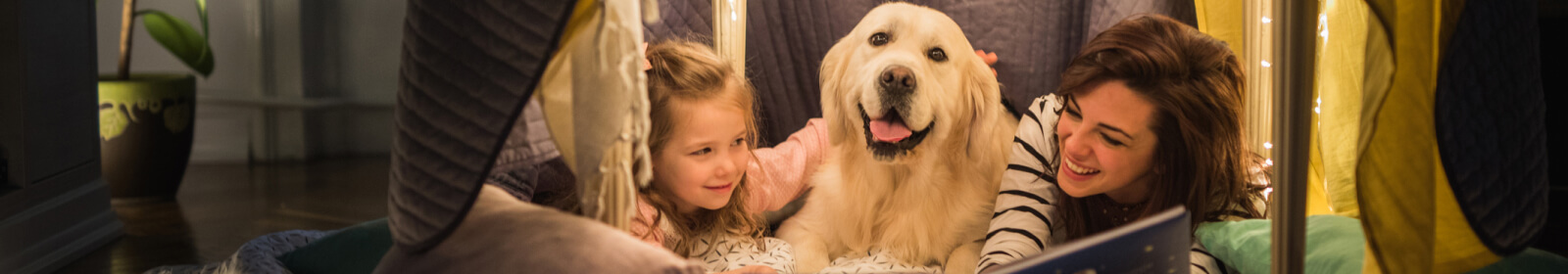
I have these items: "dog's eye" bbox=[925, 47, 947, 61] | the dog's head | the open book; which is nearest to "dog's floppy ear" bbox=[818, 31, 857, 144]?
the dog's head

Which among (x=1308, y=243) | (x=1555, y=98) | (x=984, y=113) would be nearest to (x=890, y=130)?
(x=984, y=113)

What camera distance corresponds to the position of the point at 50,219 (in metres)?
1.98

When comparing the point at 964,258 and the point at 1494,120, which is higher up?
the point at 1494,120

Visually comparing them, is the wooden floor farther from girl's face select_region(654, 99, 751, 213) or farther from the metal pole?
the metal pole

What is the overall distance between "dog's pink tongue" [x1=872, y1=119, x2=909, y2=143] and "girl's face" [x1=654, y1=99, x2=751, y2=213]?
0.55 ft

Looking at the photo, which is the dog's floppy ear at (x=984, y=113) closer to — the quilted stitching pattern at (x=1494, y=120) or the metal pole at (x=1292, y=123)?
the metal pole at (x=1292, y=123)

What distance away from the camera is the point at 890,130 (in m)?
1.22

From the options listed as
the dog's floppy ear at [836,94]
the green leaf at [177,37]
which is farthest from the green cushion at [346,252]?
the green leaf at [177,37]

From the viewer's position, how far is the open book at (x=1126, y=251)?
828mm

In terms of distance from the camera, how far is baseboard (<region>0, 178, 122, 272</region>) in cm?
187

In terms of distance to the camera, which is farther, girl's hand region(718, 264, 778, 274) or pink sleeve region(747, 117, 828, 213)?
pink sleeve region(747, 117, 828, 213)

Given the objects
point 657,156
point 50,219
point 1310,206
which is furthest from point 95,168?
point 1310,206

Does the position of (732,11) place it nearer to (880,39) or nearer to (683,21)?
(683,21)

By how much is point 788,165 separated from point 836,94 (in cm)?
12
